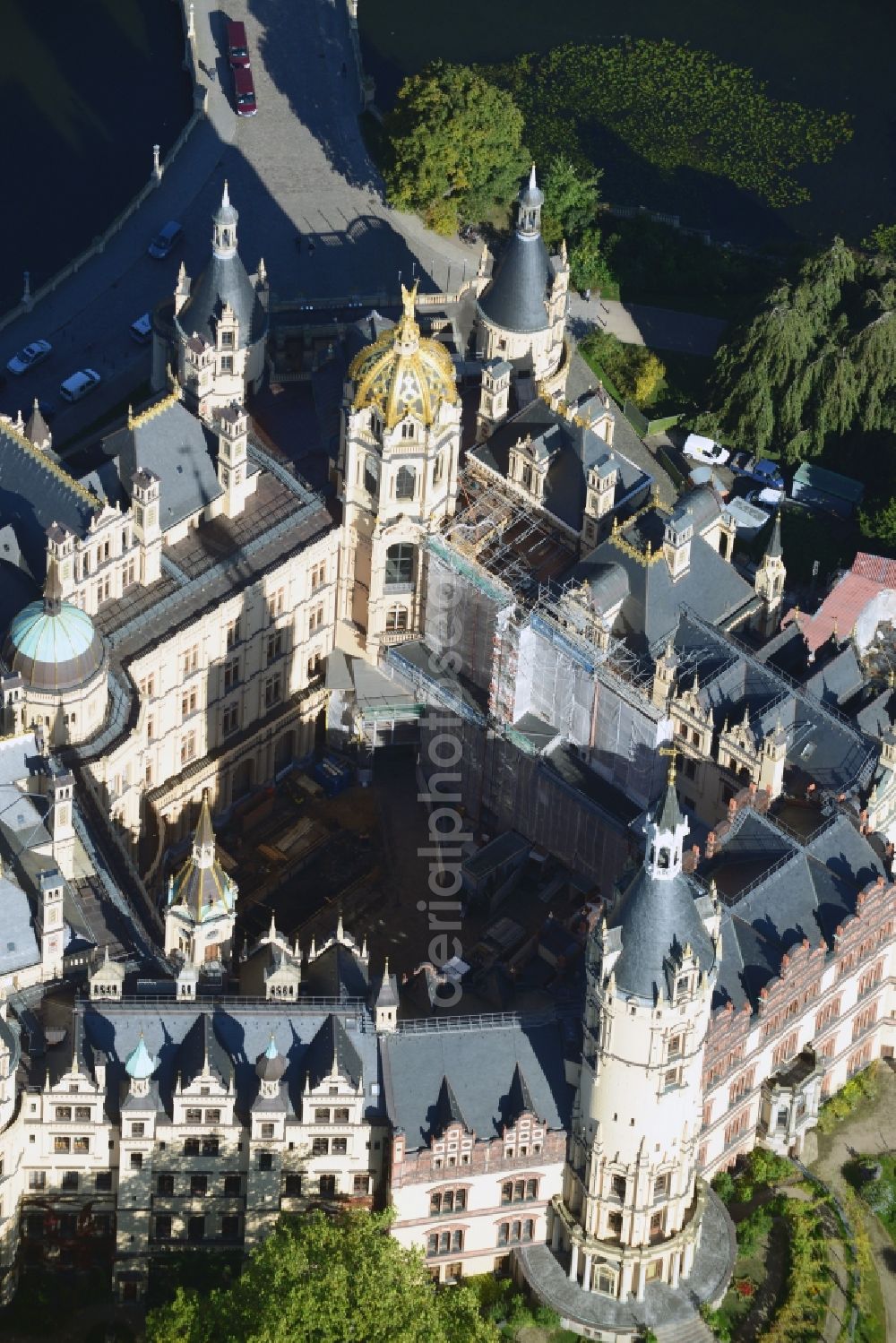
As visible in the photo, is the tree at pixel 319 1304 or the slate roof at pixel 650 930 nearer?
the tree at pixel 319 1304

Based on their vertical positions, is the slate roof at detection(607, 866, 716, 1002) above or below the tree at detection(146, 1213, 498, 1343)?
above

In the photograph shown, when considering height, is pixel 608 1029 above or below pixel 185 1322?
above

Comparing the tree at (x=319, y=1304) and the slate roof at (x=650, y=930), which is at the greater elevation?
the slate roof at (x=650, y=930)

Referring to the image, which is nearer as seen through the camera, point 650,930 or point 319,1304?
point 319,1304

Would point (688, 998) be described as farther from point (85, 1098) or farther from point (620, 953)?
point (85, 1098)

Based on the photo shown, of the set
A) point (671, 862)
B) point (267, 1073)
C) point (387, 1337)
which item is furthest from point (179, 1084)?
point (671, 862)

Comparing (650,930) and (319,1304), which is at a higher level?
(650,930)

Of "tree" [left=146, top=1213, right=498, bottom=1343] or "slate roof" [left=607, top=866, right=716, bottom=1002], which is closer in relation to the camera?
"tree" [left=146, top=1213, right=498, bottom=1343]
